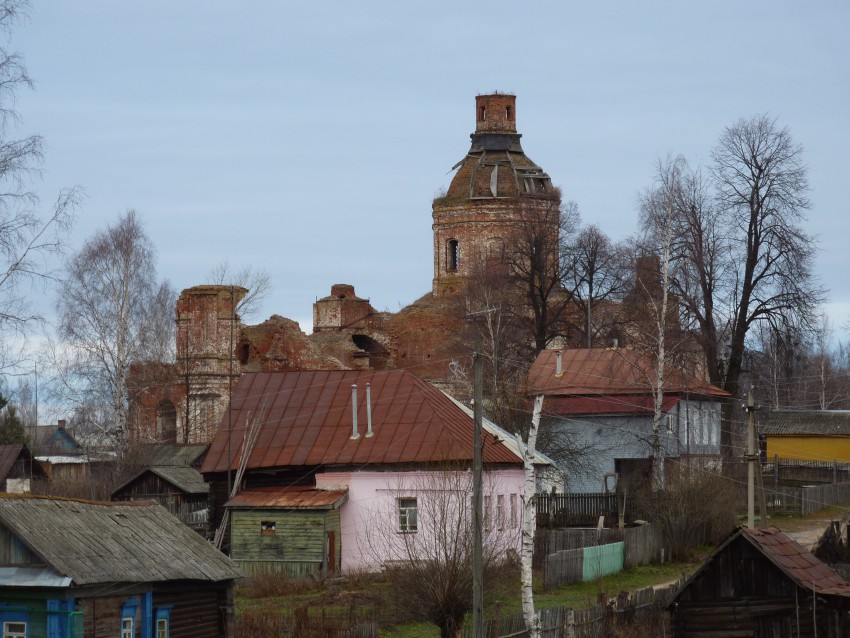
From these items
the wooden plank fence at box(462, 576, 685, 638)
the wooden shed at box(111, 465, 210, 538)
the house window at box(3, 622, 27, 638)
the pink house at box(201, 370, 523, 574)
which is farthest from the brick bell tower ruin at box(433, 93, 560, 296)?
the house window at box(3, 622, 27, 638)

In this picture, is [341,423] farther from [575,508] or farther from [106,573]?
[106,573]

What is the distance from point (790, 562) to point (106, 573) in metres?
8.52

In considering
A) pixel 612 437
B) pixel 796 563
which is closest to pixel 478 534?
pixel 796 563

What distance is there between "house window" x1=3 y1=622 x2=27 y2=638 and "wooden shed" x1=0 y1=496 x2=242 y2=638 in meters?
0.01

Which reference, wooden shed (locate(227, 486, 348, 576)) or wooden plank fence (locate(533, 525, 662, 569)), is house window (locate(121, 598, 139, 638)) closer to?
wooden shed (locate(227, 486, 348, 576))

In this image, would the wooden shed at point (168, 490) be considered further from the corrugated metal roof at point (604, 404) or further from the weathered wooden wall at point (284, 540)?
the corrugated metal roof at point (604, 404)

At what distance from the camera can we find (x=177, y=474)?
36000mm

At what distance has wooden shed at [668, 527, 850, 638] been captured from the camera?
18.9 m

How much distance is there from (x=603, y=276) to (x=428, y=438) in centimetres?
1848


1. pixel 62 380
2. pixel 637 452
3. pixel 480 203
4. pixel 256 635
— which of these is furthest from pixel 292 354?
pixel 256 635

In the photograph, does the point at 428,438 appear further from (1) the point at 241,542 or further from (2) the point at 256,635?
Result: (2) the point at 256,635

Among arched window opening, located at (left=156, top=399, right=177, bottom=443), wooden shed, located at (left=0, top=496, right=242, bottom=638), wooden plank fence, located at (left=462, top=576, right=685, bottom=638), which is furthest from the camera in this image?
arched window opening, located at (left=156, top=399, right=177, bottom=443)

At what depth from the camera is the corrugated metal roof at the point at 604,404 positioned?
118 feet

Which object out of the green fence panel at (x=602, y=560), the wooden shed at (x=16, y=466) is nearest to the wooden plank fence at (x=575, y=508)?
the green fence panel at (x=602, y=560)
